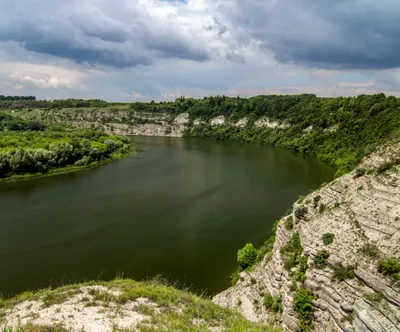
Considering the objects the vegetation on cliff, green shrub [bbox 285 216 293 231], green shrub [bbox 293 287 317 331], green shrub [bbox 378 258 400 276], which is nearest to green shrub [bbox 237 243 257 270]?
green shrub [bbox 285 216 293 231]

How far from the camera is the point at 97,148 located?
6812cm

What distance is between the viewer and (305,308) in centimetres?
1370

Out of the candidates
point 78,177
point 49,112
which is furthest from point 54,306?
point 49,112

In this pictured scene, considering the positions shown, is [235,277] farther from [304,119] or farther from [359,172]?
[304,119]

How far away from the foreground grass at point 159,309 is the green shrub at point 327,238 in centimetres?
473

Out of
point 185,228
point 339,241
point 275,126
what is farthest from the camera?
point 275,126

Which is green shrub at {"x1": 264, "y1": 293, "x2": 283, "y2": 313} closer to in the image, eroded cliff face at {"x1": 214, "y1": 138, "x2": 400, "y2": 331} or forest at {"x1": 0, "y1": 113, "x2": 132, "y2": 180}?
eroded cliff face at {"x1": 214, "y1": 138, "x2": 400, "y2": 331}

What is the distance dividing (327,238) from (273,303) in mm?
4432

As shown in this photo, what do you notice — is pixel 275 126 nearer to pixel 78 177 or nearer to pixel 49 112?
pixel 78 177

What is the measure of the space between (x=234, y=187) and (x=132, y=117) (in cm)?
11075

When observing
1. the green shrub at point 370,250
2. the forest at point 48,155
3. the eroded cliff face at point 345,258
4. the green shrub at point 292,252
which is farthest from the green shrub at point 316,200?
the forest at point 48,155

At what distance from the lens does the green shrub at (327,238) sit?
1449 centimetres

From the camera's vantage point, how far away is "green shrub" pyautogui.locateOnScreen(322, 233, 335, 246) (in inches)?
570

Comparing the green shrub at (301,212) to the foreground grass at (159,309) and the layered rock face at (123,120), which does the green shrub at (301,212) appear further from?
the layered rock face at (123,120)
